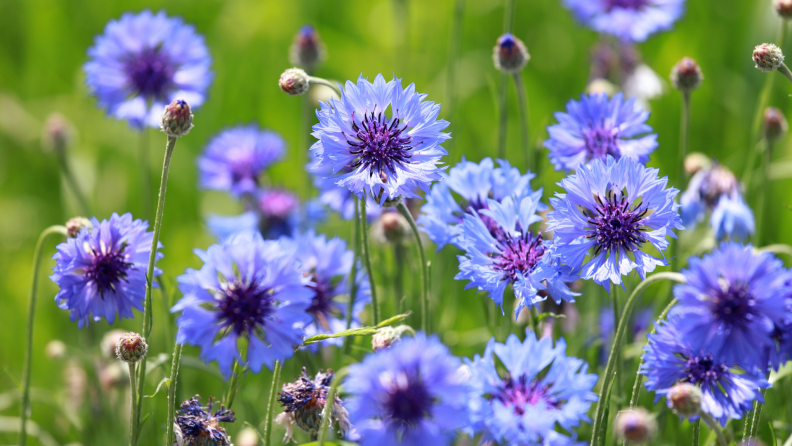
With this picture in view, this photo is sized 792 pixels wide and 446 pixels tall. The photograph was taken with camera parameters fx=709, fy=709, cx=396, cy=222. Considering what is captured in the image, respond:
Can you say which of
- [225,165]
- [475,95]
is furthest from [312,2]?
[225,165]

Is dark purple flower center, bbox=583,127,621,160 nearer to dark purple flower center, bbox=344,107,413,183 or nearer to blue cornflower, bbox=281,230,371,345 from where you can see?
dark purple flower center, bbox=344,107,413,183

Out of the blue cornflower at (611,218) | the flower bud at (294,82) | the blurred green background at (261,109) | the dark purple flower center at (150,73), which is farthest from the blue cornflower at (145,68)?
the blue cornflower at (611,218)

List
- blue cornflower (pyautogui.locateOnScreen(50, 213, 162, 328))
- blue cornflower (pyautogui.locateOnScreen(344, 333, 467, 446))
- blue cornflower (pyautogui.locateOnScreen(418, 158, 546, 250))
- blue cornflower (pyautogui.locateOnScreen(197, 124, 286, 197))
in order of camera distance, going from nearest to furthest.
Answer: blue cornflower (pyautogui.locateOnScreen(344, 333, 467, 446)), blue cornflower (pyautogui.locateOnScreen(50, 213, 162, 328)), blue cornflower (pyautogui.locateOnScreen(418, 158, 546, 250)), blue cornflower (pyautogui.locateOnScreen(197, 124, 286, 197))

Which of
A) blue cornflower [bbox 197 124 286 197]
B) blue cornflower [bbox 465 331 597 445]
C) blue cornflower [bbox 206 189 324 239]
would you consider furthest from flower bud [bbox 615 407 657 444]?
blue cornflower [bbox 197 124 286 197]

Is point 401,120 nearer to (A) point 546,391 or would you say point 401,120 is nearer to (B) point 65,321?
(A) point 546,391

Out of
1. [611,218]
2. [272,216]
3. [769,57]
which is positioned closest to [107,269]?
[611,218]

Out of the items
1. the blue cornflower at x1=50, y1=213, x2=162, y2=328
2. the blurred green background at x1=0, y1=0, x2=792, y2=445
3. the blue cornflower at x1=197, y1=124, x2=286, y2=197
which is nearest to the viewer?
the blue cornflower at x1=50, y1=213, x2=162, y2=328
